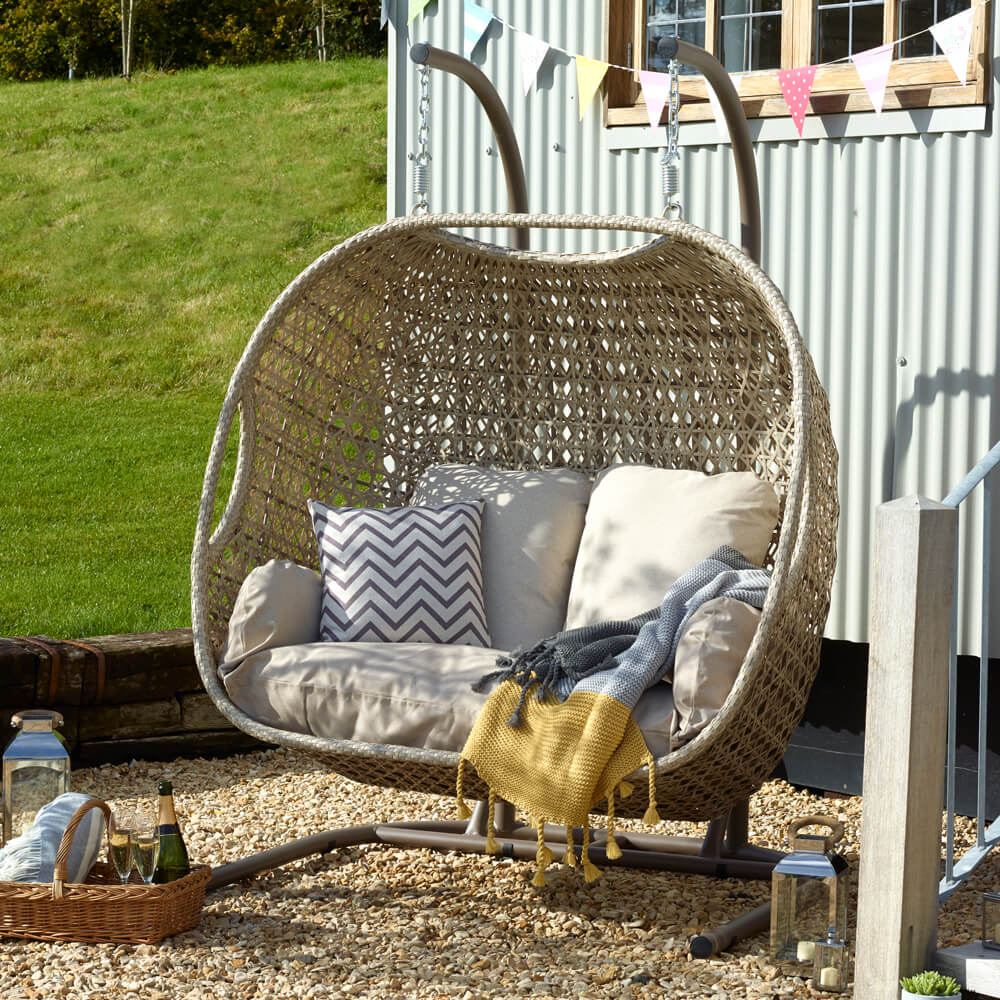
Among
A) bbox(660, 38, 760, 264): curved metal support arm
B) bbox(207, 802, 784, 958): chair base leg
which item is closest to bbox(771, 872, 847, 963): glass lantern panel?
bbox(207, 802, 784, 958): chair base leg

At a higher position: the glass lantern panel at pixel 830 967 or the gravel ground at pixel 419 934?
the glass lantern panel at pixel 830 967

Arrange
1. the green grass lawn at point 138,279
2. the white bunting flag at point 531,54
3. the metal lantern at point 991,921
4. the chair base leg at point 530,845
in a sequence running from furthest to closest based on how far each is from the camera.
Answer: the green grass lawn at point 138,279 → the white bunting flag at point 531,54 → the chair base leg at point 530,845 → the metal lantern at point 991,921

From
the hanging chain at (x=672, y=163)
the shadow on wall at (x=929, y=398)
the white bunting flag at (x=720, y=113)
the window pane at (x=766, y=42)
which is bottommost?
the shadow on wall at (x=929, y=398)

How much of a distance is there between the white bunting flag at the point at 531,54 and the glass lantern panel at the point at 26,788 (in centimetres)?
244

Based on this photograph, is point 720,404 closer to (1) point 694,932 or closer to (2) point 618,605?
(2) point 618,605

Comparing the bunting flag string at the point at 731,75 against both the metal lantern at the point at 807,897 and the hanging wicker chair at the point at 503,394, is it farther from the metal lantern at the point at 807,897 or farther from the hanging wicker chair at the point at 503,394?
the metal lantern at the point at 807,897

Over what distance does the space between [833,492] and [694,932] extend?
3.03ft

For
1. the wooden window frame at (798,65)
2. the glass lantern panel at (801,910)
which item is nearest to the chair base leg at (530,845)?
the glass lantern panel at (801,910)

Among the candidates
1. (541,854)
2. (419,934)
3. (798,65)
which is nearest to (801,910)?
(541,854)

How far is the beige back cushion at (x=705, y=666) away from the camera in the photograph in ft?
8.53

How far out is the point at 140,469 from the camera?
8242 millimetres

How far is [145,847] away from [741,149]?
6.79 ft

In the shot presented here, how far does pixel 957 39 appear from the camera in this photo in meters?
3.53

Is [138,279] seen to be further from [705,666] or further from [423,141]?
[705,666]
